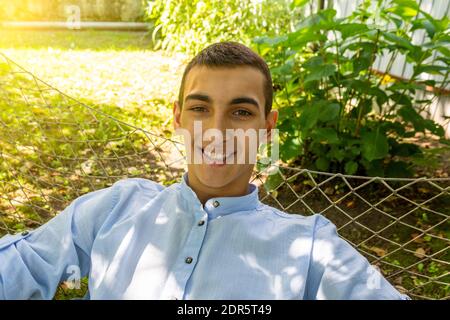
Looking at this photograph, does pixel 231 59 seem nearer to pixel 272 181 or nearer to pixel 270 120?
pixel 270 120

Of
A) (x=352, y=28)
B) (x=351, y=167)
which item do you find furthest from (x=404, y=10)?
(x=351, y=167)

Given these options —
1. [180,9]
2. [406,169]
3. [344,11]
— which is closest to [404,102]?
[406,169]

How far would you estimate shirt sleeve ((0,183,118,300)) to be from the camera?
3.60 ft

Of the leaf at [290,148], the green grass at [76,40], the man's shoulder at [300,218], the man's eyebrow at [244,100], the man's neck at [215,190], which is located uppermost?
the man's eyebrow at [244,100]

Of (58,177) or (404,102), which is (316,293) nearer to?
(404,102)

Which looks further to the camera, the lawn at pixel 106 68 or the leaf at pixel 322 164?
the lawn at pixel 106 68

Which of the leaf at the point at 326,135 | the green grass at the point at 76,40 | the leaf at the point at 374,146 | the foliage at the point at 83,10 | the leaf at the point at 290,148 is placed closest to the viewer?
the leaf at the point at 374,146

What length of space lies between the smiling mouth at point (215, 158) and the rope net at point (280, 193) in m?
0.65

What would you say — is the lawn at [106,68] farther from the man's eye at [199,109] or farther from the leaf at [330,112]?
the man's eye at [199,109]

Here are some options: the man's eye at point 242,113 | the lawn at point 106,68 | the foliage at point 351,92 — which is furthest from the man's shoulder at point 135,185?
the lawn at point 106,68

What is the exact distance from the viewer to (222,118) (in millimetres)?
1140

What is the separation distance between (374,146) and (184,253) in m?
1.64

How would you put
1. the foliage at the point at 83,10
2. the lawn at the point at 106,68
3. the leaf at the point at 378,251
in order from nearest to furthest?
the leaf at the point at 378,251, the lawn at the point at 106,68, the foliage at the point at 83,10

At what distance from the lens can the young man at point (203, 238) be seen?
1.08 m
